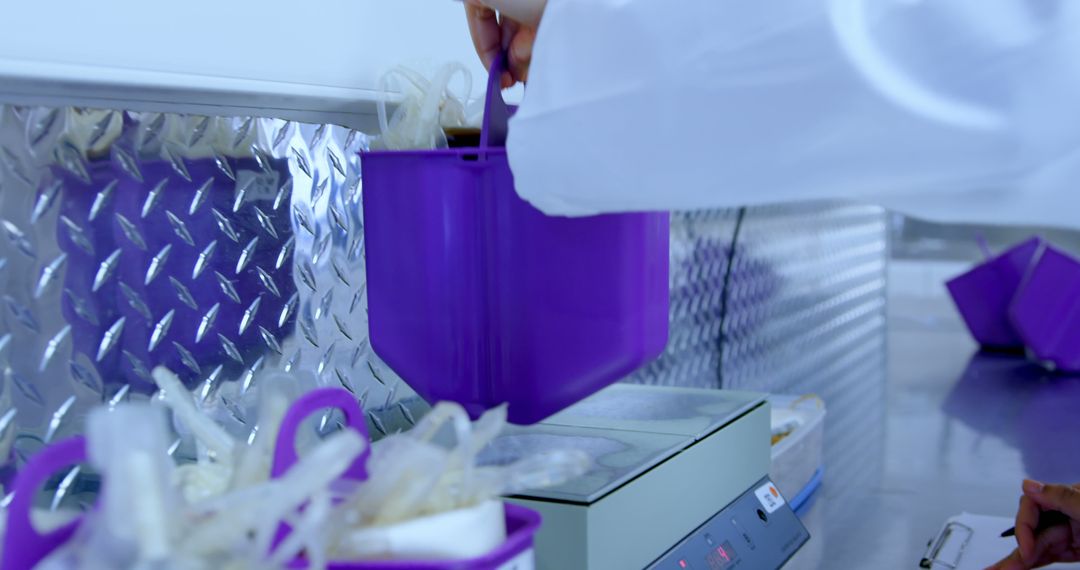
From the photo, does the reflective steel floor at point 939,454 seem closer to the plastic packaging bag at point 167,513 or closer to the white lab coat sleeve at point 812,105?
the white lab coat sleeve at point 812,105

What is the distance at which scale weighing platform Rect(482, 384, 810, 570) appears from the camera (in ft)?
2.70

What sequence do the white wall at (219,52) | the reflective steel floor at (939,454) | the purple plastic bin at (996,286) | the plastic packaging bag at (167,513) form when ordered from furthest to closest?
the purple plastic bin at (996,286) < the reflective steel floor at (939,454) < the white wall at (219,52) < the plastic packaging bag at (167,513)

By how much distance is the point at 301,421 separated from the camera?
0.62 meters

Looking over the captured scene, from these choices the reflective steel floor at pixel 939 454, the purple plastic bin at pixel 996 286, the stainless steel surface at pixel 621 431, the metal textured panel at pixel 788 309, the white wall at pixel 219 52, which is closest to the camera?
the white wall at pixel 219 52

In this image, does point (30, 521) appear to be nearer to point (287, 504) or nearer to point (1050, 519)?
point (287, 504)

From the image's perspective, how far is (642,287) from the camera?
996 mm

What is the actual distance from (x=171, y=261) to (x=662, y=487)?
470 mm

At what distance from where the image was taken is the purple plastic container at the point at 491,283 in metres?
0.90

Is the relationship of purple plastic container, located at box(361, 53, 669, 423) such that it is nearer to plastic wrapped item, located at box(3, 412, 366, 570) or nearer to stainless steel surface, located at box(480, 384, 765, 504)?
stainless steel surface, located at box(480, 384, 765, 504)

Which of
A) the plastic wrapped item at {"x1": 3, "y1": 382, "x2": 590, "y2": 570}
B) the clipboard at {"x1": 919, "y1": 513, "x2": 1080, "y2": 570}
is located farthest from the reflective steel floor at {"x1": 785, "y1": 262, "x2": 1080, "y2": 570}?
the plastic wrapped item at {"x1": 3, "y1": 382, "x2": 590, "y2": 570}

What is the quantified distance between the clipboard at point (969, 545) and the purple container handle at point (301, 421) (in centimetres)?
86

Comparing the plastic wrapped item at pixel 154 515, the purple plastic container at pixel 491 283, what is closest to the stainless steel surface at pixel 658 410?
the purple plastic container at pixel 491 283

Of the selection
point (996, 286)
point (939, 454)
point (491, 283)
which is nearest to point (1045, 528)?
point (939, 454)

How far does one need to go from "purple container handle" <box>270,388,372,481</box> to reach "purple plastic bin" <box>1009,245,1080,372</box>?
2.42 meters
